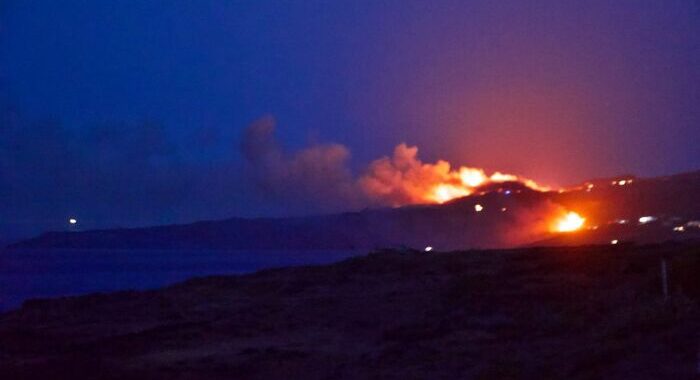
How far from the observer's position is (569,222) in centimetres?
13975

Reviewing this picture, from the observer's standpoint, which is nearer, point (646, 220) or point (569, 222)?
point (646, 220)

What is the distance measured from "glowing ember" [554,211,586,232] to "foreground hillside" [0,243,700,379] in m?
86.5

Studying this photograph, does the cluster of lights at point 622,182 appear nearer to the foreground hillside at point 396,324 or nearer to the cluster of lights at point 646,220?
the cluster of lights at point 646,220

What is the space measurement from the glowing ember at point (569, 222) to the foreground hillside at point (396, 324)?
8655cm

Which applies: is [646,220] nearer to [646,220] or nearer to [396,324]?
[646,220]

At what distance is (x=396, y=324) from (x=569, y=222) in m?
110

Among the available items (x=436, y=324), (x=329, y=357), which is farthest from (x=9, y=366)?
(x=436, y=324)

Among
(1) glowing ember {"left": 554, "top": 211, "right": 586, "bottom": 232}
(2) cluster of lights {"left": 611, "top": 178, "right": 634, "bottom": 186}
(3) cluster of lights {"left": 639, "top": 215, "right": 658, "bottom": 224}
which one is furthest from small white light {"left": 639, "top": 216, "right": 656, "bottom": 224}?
(2) cluster of lights {"left": 611, "top": 178, "right": 634, "bottom": 186}

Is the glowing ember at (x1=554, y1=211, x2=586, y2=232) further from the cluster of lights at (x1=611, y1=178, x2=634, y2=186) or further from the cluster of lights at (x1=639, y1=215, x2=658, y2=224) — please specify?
the cluster of lights at (x1=611, y1=178, x2=634, y2=186)

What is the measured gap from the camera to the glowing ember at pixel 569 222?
13364 cm

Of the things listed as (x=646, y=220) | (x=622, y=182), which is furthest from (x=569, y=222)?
(x=622, y=182)

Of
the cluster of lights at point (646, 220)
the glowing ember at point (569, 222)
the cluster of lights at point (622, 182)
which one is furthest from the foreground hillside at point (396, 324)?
the cluster of lights at point (622, 182)

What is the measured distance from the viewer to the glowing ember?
133637 millimetres

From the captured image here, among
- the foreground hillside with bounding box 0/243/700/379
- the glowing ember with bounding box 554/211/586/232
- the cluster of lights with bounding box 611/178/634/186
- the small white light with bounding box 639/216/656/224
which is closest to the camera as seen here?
the foreground hillside with bounding box 0/243/700/379
